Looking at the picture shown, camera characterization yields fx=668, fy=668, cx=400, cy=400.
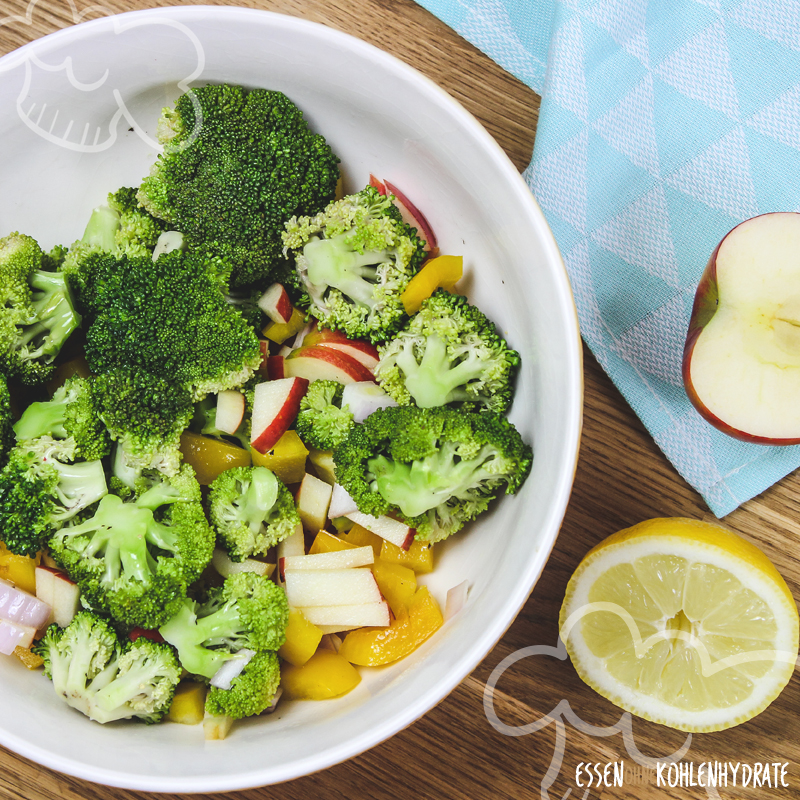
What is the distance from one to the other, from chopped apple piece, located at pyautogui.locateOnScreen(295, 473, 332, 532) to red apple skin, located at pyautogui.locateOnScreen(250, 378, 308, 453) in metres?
0.13

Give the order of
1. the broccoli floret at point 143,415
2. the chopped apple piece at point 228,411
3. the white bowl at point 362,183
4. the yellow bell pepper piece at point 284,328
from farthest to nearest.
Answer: the yellow bell pepper piece at point 284,328 < the chopped apple piece at point 228,411 < the broccoli floret at point 143,415 < the white bowl at point 362,183

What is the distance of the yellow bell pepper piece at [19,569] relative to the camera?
150cm

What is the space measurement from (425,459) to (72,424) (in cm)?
76

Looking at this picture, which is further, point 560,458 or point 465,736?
point 465,736

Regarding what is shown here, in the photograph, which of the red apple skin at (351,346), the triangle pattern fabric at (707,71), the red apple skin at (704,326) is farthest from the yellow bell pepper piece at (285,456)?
the triangle pattern fabric at (707,71)

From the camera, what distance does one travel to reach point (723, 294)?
1512 millimetres

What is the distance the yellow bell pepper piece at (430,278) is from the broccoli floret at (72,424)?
73 centimetres

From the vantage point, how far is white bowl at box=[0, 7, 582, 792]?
4.25ft

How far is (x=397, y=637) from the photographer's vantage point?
1.51m

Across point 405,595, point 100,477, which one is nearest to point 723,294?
point 405,595

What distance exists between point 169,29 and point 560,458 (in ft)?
3.88

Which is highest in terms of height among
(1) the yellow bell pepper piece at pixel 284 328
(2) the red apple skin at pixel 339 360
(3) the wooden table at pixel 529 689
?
(1) the yellow bell pepper piece at pixel 284 328

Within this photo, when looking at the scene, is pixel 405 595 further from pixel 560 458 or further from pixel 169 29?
pixel 169 29

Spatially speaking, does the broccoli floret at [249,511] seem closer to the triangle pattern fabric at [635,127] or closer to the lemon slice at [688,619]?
the lemon slice at [688,619]
